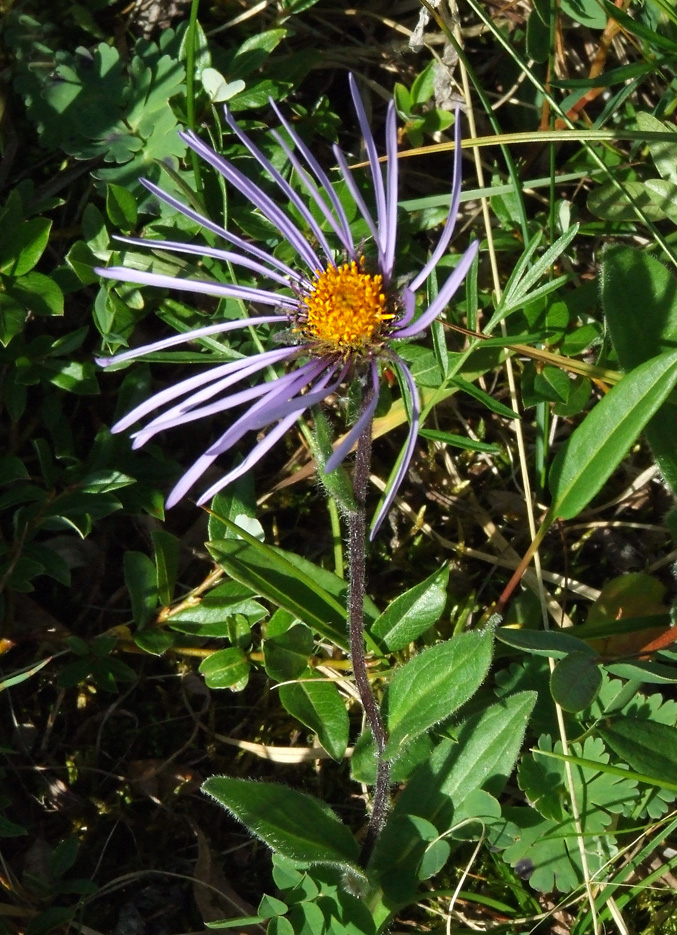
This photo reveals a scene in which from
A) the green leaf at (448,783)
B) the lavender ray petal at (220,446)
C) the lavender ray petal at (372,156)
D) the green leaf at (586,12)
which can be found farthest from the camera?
the green leaf at (586,12)

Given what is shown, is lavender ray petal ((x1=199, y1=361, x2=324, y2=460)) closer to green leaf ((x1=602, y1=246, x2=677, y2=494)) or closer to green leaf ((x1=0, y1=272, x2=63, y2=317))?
green leaf ((x1=0, y1=272, x2=63, y2=317))

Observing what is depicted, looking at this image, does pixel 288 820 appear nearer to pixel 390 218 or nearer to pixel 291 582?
pixel 291 582

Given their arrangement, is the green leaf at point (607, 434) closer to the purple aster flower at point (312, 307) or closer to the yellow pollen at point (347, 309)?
the purple aster flower at point (312, 307)

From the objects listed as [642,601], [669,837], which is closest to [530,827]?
[669,837]

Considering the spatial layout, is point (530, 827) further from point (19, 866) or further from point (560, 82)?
point (560, 82)

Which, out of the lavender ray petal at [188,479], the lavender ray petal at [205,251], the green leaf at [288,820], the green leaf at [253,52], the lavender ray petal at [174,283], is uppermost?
the green leaf at [253,52]

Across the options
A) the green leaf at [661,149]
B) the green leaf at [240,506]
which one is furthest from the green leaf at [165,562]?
the green leaf at [661,149]
